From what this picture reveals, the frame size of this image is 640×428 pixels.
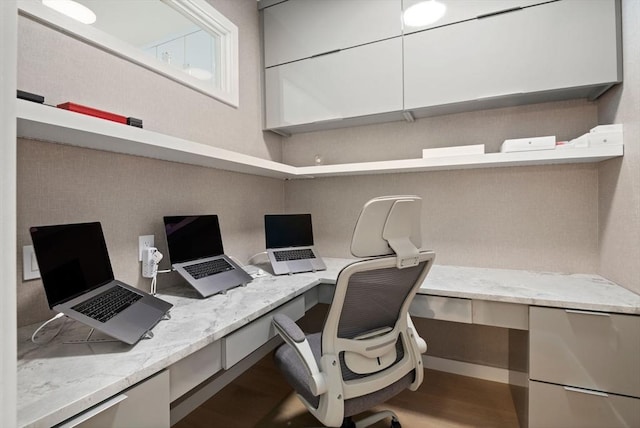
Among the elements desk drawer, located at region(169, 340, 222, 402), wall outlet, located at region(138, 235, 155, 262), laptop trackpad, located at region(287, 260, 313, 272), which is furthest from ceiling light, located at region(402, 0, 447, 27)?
desk drawer, located at region(169, 340, 222, 402)

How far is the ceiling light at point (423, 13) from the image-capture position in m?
1.86

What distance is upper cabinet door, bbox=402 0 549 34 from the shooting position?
171 centimetres

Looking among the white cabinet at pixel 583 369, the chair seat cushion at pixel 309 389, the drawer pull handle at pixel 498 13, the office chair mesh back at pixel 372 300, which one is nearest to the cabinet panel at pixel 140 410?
the chair seat cushion at pixel 309 389

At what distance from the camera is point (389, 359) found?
1.28m

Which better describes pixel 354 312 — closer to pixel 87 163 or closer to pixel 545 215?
pixel 87 163

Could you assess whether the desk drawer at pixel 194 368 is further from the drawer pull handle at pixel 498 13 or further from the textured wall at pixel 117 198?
the drawer pull handle at pixel 498 13

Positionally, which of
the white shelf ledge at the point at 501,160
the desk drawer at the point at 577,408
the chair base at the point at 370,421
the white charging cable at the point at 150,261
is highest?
the white shelf ledge at the point at 501,160

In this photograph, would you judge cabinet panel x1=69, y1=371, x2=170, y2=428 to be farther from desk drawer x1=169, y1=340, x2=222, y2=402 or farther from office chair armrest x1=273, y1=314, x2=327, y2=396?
office chair armrest x1=273, y1=314, x2=327, y2=396

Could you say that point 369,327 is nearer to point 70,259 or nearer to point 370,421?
point 370,421

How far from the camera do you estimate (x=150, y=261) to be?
148 centimetres

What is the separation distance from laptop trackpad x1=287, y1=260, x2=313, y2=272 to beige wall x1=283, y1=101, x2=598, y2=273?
1.72 feet

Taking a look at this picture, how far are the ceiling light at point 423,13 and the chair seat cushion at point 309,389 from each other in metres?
2.04

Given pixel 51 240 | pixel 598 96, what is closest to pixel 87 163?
pixel 51 240

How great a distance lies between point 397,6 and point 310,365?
86.3 inches
